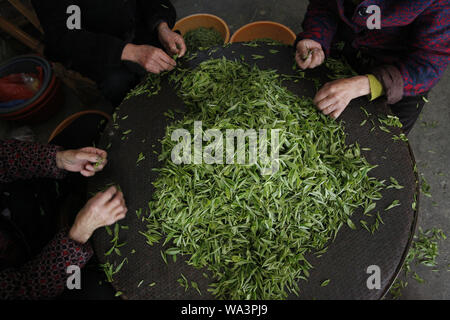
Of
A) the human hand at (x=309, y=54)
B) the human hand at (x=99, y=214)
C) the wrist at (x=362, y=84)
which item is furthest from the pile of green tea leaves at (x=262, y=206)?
the human hand at (x=309, y=54)

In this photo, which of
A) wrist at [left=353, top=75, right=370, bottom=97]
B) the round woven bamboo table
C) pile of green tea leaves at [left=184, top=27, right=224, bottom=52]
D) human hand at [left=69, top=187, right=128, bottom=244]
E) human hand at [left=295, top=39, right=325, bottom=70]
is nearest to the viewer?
the round woven bamboo table

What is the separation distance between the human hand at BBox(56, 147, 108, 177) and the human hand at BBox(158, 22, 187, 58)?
0.76 metres

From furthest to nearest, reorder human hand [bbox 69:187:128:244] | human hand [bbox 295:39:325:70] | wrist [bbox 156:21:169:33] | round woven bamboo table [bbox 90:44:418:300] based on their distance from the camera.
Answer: wrist [bbox 156:21:169:33] < human hand [bbox 295:39:325:70] < human hand [bbox 69:187:128:244] < round woven bamboo table [bbox 90:44:418:300]

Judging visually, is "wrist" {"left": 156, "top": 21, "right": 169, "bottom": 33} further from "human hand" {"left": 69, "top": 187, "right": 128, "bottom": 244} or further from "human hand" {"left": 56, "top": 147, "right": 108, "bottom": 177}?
"human hand" {"left": 69, "top": 187, "right": 128, "bottom": 244}

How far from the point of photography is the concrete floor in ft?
6.59

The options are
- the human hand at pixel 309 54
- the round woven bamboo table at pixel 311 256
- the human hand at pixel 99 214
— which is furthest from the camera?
the human hand at pixel 309 54

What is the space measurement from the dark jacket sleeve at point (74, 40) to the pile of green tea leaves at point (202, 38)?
876 mm

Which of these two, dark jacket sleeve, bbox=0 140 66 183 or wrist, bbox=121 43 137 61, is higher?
wrist, bbox=121 43 137 61

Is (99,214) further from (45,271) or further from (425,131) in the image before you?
(425,131)

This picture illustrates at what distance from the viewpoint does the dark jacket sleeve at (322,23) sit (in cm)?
165

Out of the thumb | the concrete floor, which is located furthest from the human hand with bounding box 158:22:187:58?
the concrete floor

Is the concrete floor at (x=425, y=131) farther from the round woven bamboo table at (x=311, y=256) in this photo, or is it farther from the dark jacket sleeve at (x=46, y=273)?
the dark jacket sleeve at (x=46, y=273)

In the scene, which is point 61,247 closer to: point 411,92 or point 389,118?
point 389,118

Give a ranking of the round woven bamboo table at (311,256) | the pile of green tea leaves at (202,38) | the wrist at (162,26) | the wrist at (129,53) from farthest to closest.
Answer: the pile of green tea leaves at (202,38), the wrist at (162,26), the wrist at (129,53), the round woven bamboo table at (311,256)
